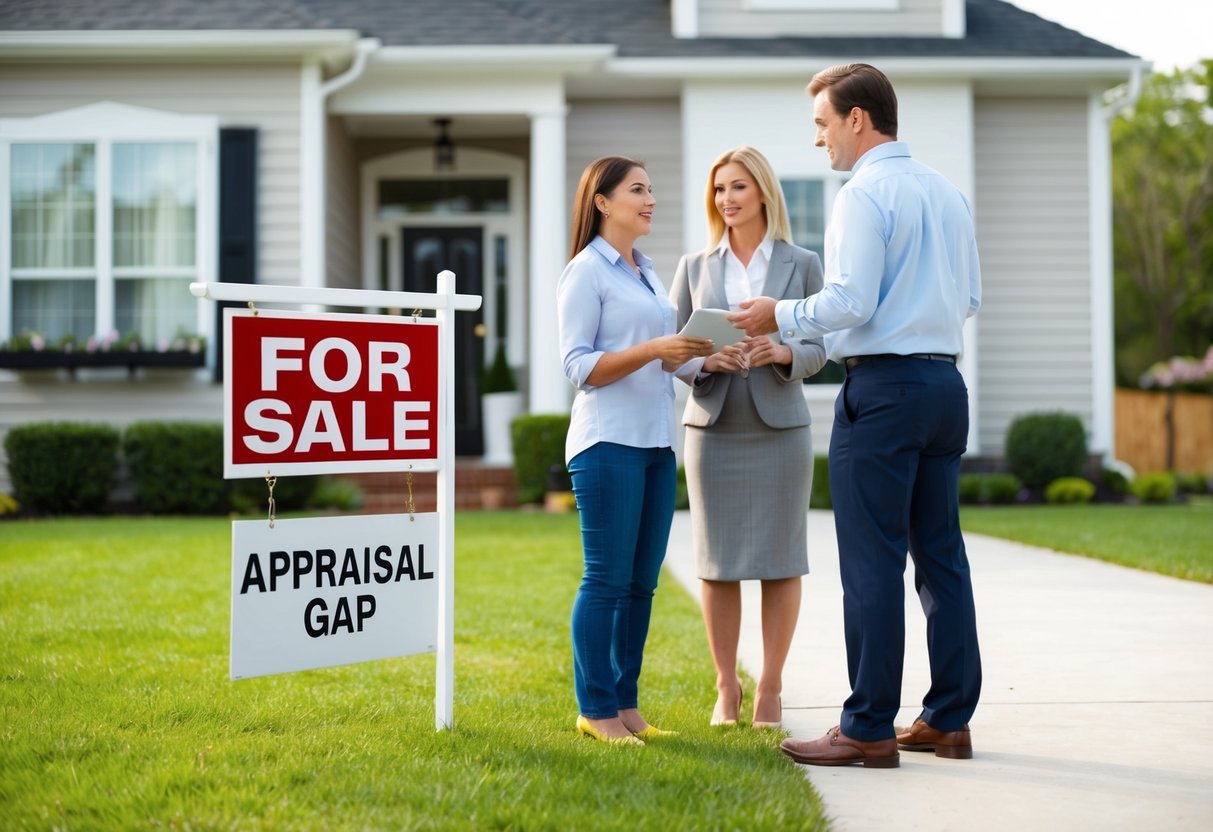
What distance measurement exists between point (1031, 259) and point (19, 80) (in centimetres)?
948

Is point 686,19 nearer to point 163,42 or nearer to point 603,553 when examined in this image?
point 163,42

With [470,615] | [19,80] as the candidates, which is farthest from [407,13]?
[470,615]

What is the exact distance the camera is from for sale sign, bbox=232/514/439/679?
303 cm

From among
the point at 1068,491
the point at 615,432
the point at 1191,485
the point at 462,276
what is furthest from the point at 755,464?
the point at 1191,485

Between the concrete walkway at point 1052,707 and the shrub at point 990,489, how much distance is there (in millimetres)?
4988

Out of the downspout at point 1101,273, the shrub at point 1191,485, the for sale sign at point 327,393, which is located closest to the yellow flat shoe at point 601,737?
the for sale sign at point 327,393

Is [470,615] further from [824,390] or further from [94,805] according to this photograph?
[824,390]

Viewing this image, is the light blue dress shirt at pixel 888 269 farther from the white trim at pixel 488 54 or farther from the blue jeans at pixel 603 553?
the white trim at pixel 488 54

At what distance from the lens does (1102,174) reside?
12109 mm

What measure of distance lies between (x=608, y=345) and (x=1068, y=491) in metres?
9.25

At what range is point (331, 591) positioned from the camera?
125 inches

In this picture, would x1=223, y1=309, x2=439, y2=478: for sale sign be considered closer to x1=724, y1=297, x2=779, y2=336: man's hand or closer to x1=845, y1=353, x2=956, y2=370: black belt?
x1=724, y1=297, x2=779, y2=336: man's hand

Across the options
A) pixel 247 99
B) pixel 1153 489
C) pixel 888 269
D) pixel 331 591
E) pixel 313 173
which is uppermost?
pixel 247 99

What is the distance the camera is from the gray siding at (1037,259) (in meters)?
12.2
